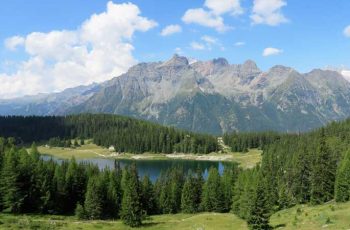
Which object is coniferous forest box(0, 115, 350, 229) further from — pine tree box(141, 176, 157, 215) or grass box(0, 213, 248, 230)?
grass box(0, 213, 248, 230)

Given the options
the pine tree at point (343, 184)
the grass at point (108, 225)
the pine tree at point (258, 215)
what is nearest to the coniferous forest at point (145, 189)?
the pine tree at point (343, 184)

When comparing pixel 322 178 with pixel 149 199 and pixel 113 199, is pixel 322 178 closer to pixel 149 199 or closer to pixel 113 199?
pixel 149 199

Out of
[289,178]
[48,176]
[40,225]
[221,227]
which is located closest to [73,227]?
[40,225]

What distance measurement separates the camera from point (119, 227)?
7331cm

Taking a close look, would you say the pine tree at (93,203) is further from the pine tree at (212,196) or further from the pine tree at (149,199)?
the pine tree at (212,196)

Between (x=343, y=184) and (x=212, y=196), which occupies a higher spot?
(x=343, y=184)

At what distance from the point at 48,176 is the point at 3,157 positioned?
10.8 m

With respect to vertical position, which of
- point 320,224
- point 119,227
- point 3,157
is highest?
point 3,157

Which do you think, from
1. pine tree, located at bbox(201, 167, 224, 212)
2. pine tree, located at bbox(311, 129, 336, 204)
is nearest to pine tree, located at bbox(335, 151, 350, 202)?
pine tree, located at bbox(311, 129, 336, 204)

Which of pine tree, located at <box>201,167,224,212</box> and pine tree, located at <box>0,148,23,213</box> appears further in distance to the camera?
pine tree, located at <box>201,167,224,212</box>

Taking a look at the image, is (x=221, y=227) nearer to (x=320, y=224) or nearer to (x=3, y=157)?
(x=320, y=224)

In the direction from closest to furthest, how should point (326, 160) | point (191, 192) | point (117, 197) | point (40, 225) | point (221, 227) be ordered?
point (40, 225)
point (221, 227)
point (326, 160)
point (117, 197)
point (191, 192)

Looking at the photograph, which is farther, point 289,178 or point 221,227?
point 289,178

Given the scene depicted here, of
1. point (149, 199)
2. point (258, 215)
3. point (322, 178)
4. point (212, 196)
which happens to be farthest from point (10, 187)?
point (322, 178)
